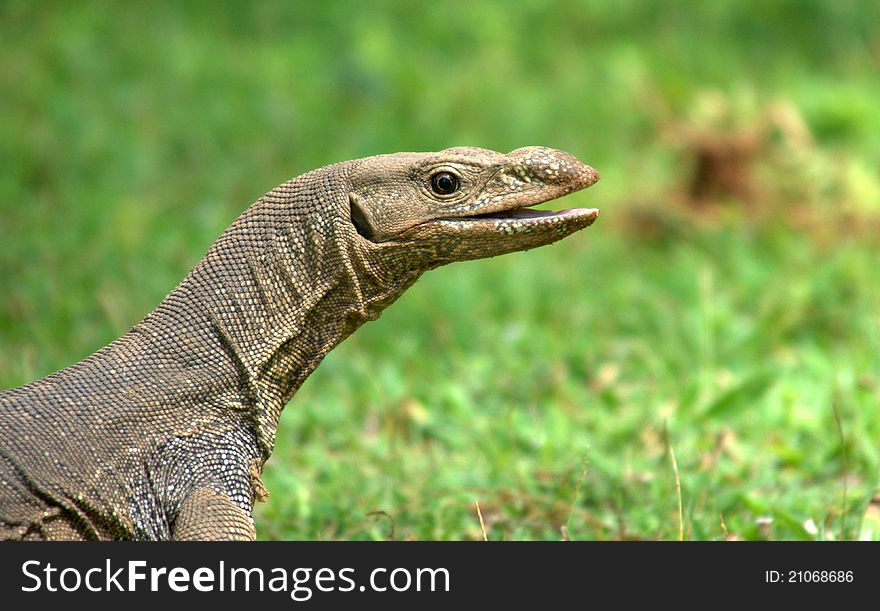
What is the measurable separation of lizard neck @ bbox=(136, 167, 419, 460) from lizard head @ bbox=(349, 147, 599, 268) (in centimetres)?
8

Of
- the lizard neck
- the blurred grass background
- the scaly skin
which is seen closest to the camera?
the scaly skin

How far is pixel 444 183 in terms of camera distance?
372cm

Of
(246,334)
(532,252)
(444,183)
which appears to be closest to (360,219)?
(444,183)

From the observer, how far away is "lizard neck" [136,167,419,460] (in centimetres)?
362

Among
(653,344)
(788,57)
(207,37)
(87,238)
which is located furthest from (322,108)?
(788,57)

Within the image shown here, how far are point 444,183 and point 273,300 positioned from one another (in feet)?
2.02

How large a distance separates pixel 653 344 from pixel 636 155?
3526mm

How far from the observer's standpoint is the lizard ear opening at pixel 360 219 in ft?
12.2

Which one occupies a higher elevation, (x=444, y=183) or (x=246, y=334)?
(x=444, y=183)

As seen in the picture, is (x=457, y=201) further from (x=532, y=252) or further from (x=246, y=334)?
(x=532, y=252)

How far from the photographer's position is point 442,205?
12.1ft

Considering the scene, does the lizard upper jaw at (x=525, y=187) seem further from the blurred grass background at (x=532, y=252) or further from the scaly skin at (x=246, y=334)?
the blurred grass background at (x=532, y=252)

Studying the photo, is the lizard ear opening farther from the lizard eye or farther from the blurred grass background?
the blurred grass background

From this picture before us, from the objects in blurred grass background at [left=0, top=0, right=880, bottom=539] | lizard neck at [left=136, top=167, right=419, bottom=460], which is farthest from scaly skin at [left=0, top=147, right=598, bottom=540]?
blurred grass background at [left=0, top=0, right=880, bottom=539]
